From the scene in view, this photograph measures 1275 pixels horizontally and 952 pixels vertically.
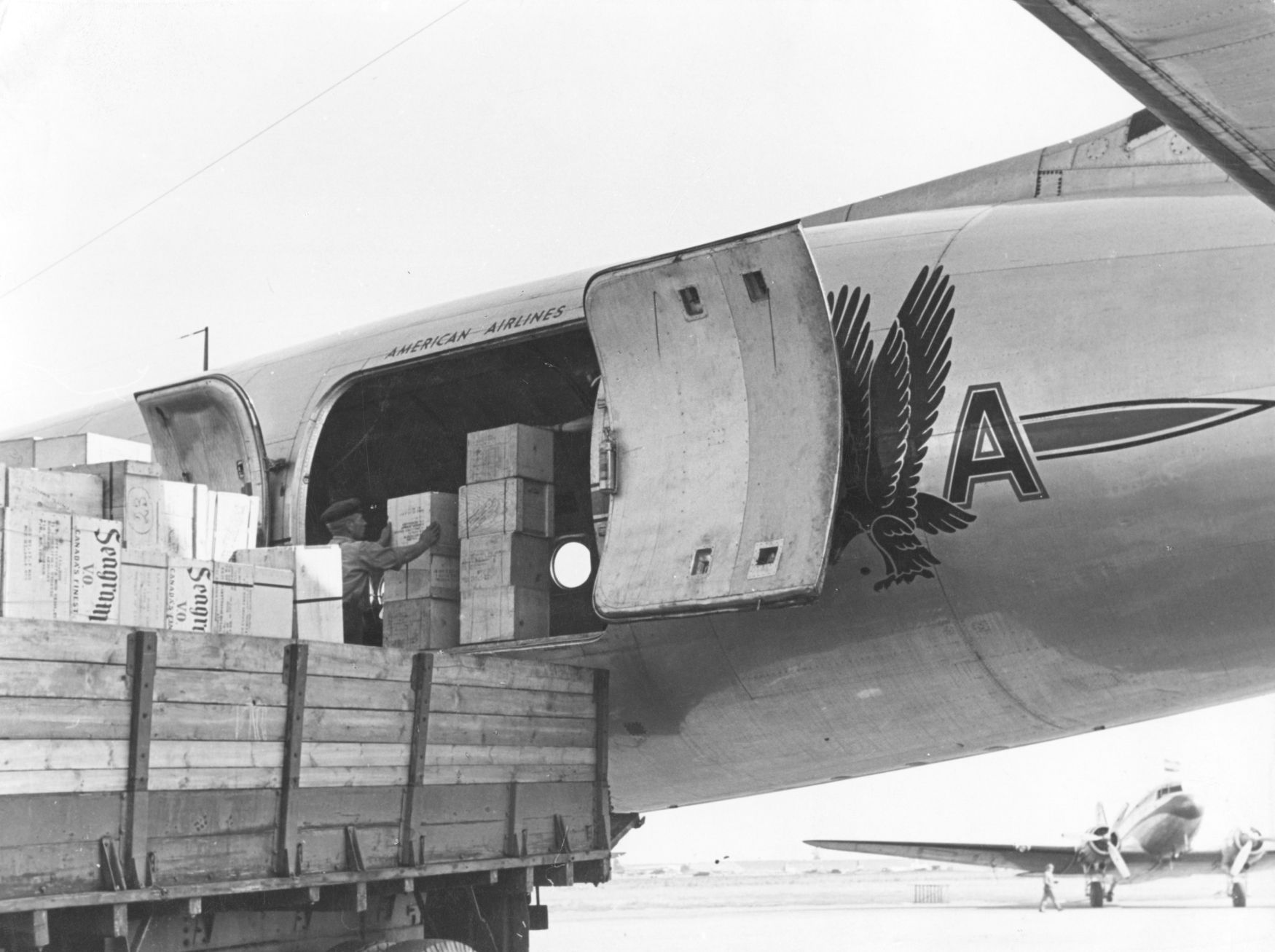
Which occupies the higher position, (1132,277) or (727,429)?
(1132,277)

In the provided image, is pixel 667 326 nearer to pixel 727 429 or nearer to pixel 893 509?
pixel 727 429

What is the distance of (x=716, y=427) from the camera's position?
8.25 metres

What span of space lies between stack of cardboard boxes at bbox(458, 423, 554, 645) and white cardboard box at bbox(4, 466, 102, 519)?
235cm

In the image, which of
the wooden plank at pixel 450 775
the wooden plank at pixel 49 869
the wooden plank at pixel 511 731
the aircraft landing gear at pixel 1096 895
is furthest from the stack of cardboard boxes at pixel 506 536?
the aircraft landing gear at pixel 1096 895

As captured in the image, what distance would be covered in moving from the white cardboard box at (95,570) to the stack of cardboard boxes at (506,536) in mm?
2504

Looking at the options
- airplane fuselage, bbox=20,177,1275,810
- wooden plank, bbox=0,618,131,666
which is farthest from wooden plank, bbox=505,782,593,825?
wooden plank, bbox=0,618,131,666

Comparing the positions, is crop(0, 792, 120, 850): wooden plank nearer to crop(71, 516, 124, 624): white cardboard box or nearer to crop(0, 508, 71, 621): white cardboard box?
crop(0, 508, 71, 621): white cardboard box

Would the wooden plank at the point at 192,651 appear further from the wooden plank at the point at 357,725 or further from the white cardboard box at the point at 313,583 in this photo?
the white cardboard box at the point at 313,583

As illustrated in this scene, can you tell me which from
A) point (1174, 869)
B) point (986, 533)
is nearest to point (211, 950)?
point (986, 533)

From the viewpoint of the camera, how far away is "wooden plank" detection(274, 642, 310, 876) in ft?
22.7

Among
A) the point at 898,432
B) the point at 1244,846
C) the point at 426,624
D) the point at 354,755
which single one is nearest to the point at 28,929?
the point at 354,755

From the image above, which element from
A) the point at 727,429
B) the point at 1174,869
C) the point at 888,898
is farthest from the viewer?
the point at 888,898

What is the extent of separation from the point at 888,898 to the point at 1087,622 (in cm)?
4721

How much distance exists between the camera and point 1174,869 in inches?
1924
